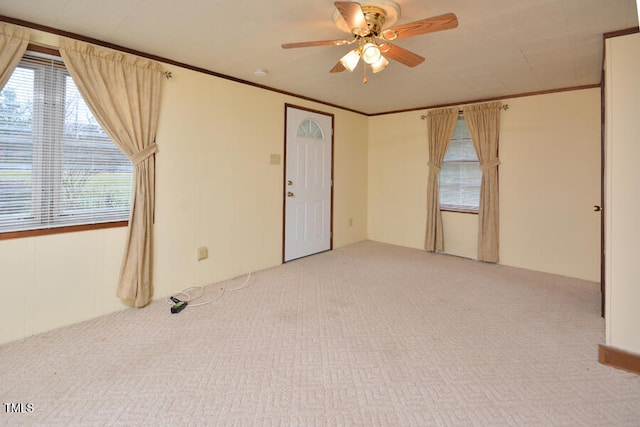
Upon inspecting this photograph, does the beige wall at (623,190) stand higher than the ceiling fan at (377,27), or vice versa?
the ceiling fan at (377,27)

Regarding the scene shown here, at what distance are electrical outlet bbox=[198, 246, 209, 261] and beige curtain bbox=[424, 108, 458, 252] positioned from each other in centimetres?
327

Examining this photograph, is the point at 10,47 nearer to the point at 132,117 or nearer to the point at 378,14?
the point at 132,117

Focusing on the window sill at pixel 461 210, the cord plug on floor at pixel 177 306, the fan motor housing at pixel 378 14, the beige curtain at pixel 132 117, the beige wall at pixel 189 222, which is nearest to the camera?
the fan motor housing at pixel 378 14

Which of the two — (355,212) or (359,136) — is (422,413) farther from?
(359,136)

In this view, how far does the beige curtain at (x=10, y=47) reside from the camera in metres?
2.15

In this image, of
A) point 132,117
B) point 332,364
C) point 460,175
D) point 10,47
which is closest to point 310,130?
point 460,175

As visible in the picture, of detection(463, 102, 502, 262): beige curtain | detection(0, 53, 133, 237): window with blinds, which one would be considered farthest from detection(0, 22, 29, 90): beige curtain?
detection(463, 102, 502, 262): beige curtain

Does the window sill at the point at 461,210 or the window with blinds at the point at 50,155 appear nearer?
the window with blinds at the point at 50,155

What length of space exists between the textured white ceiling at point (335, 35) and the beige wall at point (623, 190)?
1.05 ft

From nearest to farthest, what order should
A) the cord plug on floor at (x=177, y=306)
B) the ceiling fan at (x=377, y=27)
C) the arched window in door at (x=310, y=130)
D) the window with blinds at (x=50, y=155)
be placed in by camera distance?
the ceiling fan at (x=377, y=27) → the window with blinds at (x=50, y=155) → the cord plug on floor at (x=177, y=306) → the arched window in door at (x=310, y=130)

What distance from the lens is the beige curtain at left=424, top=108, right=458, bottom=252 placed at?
4.69m

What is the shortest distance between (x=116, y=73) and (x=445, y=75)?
10.3ft

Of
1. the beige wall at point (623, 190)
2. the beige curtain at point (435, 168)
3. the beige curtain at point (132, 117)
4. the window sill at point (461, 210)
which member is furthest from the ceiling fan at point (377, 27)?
the window sill at point (461, 210)

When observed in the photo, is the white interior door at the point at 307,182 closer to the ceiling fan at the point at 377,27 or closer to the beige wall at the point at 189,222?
the beige wall at the point at 189,222
